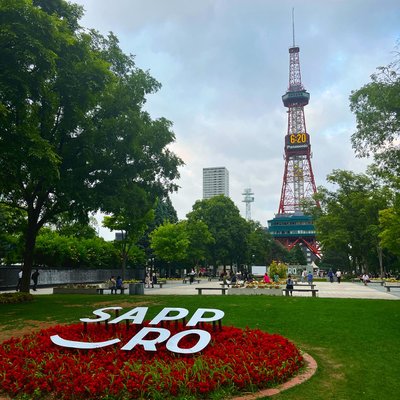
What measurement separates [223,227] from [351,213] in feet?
72.3

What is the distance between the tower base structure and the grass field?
87872 millimetres

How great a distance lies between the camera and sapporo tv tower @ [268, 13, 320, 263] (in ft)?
346

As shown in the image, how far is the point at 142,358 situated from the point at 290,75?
116m

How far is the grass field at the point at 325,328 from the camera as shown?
7047mm

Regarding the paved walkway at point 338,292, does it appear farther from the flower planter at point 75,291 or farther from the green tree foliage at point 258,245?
the green tree foliage at point 258,245

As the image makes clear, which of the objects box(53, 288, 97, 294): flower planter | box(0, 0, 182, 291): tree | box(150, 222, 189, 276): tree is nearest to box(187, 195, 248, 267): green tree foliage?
box(150, 222, 189, 276): tree

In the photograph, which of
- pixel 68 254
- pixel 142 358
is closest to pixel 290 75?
pixel 68 254

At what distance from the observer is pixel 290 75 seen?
115 m

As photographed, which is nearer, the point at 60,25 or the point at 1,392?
the point at 1,392

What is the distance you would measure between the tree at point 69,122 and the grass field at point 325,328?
4.83 meters

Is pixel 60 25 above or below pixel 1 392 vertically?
above

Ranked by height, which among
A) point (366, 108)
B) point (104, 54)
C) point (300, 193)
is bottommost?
point (366, 108)

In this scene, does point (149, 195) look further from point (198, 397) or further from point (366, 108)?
point (198, 397)

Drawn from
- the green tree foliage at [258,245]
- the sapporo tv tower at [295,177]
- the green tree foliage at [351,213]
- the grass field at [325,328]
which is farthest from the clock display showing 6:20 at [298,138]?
the grass field at [325,328]
